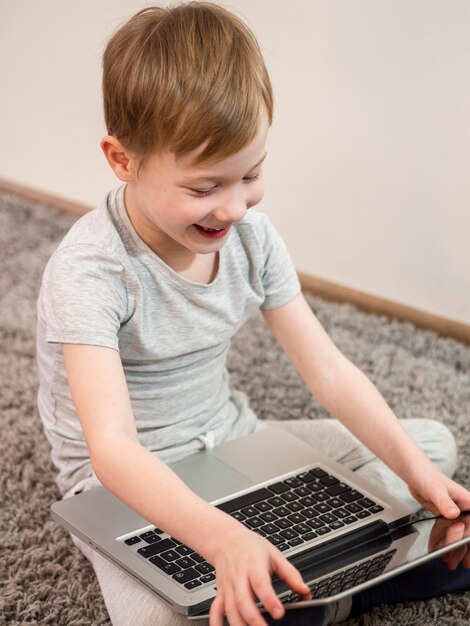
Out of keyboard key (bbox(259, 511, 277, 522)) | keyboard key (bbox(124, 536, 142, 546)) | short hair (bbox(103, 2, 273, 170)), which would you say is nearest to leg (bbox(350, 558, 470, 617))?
keyboard key (bbox(259, 511, 277, 522))

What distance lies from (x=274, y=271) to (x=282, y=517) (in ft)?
0.95

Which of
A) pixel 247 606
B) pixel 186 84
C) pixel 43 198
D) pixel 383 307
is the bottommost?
pixel 43 198

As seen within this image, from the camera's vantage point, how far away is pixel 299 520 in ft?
3.00

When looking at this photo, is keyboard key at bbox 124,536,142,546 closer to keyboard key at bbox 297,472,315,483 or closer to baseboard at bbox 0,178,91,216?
keyboard key at bbox 297,472,315,483

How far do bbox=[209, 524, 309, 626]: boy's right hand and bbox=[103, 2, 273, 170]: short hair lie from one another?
337 mm

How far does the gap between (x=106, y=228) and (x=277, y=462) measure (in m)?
0.32

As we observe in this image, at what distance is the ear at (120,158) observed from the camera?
2.86 ft

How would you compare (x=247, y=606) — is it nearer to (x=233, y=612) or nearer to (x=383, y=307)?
(x=233, y=612)

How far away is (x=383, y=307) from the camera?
167cm

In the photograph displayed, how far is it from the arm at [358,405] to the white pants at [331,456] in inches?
3.3

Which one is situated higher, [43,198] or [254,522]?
[254,522]

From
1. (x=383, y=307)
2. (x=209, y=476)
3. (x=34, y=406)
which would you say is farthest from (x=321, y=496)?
(x=383, y=307)

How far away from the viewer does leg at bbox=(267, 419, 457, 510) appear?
42.0 inches

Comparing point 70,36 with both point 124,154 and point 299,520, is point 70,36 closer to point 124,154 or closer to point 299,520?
point 124,154
